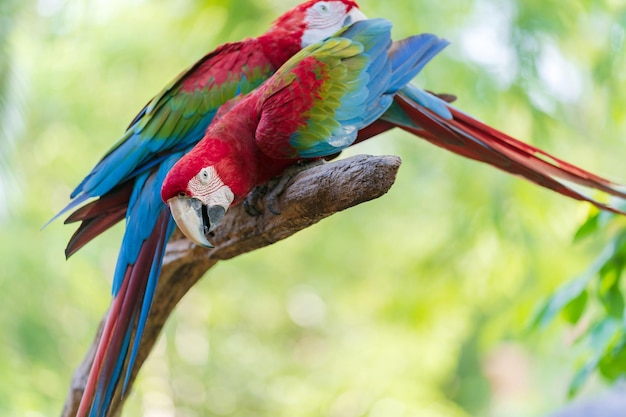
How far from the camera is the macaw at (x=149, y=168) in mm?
1185

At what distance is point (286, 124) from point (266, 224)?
0.66 feet

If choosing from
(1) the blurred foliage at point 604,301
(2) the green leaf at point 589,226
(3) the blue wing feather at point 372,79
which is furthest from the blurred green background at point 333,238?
(3) the blue wing feather at point 372,79

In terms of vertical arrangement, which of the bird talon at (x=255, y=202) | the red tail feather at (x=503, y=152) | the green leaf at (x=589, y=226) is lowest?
the green leaf at (x=589, y=226)

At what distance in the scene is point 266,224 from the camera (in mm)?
1224

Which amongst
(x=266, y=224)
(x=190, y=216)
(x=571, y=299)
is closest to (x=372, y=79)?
(x=266, y=224)

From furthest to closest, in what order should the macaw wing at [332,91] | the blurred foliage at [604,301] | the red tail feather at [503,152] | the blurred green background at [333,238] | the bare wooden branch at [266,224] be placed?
the blurred green background at [333,238], the blurred foliage at [604,301], the red tail feather at [503,152], the macaw wing at [332,91], the bare wooden branch at [266,224]

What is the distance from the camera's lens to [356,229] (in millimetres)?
4004

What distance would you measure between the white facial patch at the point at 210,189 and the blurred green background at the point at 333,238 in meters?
1.03

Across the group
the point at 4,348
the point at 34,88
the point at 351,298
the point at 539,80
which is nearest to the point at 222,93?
the point at 539,80

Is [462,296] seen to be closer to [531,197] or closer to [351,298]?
[531,197]

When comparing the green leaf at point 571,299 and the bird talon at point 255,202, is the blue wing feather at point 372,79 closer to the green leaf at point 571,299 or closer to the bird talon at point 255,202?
the bird talon at point 255,202

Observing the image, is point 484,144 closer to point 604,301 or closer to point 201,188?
point 604,301

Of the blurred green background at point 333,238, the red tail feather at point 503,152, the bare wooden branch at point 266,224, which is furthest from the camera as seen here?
the blurred green background at point 333,238

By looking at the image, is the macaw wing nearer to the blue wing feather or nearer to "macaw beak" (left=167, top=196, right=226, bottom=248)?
the blue wing feather
